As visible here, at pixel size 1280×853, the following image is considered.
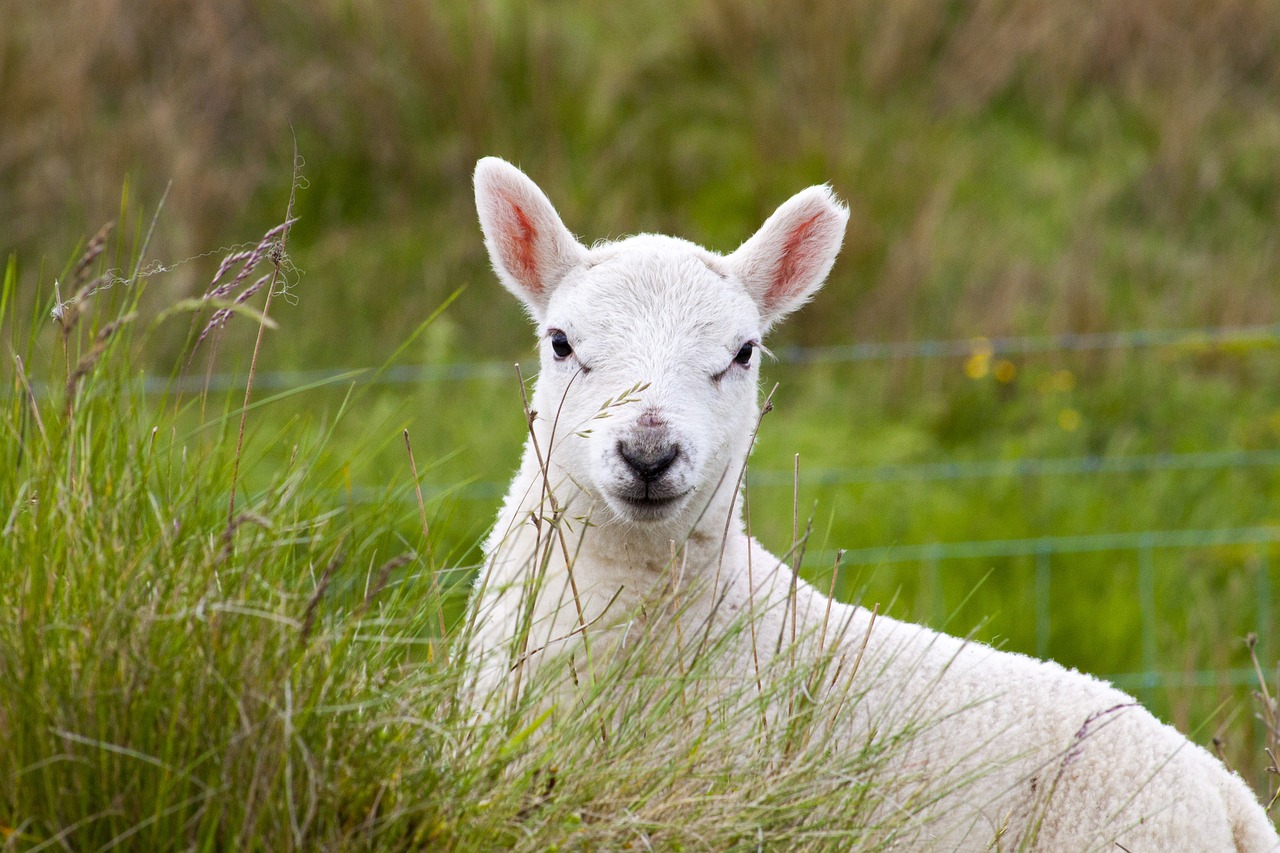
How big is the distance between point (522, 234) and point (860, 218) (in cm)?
461

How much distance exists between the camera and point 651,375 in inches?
125

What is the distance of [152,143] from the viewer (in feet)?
25.8

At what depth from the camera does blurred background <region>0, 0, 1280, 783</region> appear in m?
6.20

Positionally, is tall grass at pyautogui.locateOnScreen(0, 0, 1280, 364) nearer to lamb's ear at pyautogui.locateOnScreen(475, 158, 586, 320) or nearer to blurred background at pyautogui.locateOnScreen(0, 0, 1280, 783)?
blurred background at pyautogui.locateOnScreen(0, 0, 1280, 783)

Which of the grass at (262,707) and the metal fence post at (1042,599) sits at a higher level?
the metal fence post at (1042,599)

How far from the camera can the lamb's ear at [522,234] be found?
3.51 meters

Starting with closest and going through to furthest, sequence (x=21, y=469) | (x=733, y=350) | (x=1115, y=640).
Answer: (x=21, y=469) < (x=733, y=350) < (x=1115, y=640)

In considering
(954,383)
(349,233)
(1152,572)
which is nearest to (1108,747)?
(1152,572)

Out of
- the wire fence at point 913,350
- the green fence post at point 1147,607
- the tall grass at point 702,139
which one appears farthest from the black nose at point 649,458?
the tall grass at point 702,139

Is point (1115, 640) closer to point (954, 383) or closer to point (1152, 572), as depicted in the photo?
point (1152, 572)

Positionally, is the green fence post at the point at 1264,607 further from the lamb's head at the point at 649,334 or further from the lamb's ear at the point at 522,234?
the lamb's ear at the point at 522,234

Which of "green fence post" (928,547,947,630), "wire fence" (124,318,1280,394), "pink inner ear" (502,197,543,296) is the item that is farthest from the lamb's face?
"wire fence" (124,318,1280,394)

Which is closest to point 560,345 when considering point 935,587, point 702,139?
point 935,587

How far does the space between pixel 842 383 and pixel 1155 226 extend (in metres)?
2.75
